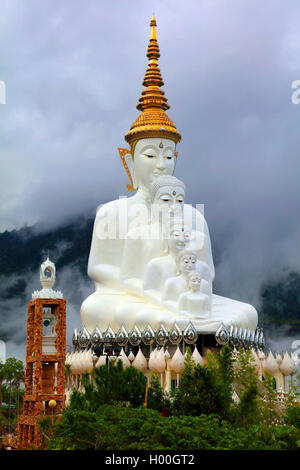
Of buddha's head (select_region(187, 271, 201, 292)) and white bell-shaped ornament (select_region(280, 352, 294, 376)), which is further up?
buddha's head (select_region(187, 271, 201, 292))

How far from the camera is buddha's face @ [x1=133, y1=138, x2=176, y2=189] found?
2375 cm

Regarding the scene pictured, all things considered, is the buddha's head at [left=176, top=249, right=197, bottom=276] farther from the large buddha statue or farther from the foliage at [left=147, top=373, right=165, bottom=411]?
the foliage at [left=147, top=373, right=165, bottom=411]

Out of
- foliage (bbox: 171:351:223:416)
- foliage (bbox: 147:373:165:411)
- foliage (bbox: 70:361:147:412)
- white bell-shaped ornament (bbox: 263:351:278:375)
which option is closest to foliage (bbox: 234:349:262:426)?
foliage (bbox: 171:351:223:416)

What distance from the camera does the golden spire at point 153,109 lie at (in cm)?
2381

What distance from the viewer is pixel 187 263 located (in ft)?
70.4

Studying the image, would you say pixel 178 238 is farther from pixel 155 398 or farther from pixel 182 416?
pixel 182 416

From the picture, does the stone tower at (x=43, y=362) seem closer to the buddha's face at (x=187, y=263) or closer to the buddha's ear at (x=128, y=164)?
the buddha's face at (x=187, y=263)

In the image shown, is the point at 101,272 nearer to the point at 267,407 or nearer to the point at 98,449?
the point at 267,407

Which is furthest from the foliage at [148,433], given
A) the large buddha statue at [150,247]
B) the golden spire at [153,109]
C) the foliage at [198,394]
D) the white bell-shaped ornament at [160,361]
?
the golden spire at [153,109]

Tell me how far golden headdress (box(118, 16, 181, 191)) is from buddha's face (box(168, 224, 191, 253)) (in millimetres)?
3451

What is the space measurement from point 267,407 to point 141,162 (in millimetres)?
11027

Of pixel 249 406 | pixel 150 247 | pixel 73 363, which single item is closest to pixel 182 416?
pixel 249 406

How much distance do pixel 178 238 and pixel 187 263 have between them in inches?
33.8
